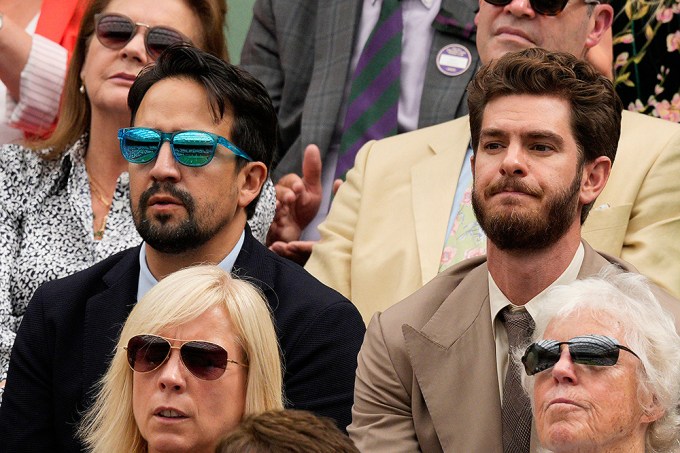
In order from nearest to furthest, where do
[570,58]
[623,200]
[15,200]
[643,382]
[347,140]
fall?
[643,382]
[570,58]
[623,200]
[15,200]
[347,140]

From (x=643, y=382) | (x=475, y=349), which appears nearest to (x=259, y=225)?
(x=475, y=349)

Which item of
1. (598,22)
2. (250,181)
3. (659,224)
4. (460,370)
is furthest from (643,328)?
(598,22)

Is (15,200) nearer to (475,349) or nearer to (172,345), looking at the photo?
(172,345)

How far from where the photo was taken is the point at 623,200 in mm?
4371

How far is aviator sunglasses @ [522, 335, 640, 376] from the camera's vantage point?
11.0ft

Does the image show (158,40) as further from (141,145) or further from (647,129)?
(647,129)

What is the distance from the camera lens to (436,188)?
469cm

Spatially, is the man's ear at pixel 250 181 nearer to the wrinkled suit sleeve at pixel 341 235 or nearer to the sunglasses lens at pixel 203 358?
the wrinkled suit sleeve at pixel 341 235

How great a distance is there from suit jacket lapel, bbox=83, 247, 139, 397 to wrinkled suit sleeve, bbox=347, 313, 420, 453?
0.75 metres

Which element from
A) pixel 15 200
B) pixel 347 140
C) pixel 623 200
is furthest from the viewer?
pixel 347 140

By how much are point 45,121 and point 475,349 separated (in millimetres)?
2186

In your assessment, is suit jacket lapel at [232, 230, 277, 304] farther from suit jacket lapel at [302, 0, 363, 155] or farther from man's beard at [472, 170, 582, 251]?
suit jacket lapel at [302, 0, 363, 155]

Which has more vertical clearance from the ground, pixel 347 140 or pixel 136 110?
pixel 136 110

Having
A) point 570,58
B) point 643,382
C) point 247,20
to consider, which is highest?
point 570,58
